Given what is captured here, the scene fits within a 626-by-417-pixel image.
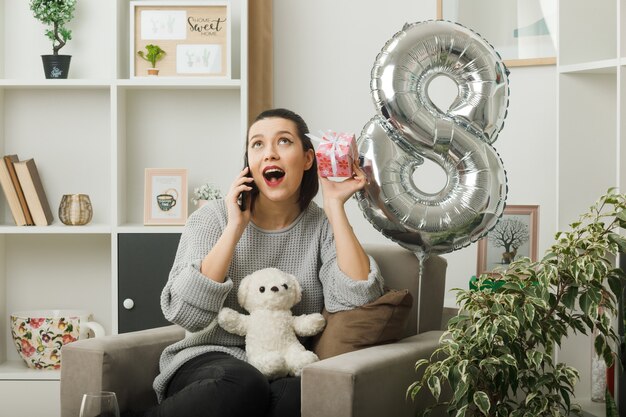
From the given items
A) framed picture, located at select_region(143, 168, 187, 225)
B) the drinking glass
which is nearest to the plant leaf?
the drinking glass

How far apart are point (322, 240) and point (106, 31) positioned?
1348mm

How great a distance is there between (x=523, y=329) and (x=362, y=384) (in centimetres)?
48

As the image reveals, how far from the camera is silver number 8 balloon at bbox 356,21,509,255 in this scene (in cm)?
231

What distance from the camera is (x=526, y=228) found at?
301 cm

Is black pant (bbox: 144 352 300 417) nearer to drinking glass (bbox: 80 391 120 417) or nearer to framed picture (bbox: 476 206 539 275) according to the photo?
drinking glass (bbox: 80 391 120 417)

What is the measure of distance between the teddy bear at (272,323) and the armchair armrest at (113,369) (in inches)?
8.6

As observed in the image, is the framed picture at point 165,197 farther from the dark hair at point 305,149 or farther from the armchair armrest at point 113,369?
the armchair armrest at point 113,369

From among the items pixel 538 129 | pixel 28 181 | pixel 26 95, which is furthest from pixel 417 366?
→ pixel 26 95

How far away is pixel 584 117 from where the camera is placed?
8.50 feet

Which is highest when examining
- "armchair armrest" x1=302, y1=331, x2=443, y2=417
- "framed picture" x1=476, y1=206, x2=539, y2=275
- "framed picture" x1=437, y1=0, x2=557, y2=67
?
"framed picture" x1=437, y1=0, x2=557, y2=67

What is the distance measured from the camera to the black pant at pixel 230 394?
1.95 meters

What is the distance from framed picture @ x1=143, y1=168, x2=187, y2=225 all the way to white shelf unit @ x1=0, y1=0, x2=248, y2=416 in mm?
135

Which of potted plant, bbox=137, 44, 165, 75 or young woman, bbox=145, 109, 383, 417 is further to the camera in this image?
potted plant, bbox=137, 44, 165, 75

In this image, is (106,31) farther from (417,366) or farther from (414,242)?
(417,366)
